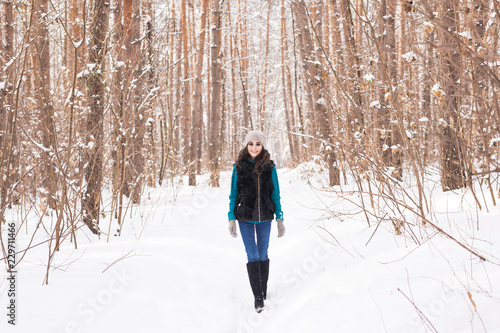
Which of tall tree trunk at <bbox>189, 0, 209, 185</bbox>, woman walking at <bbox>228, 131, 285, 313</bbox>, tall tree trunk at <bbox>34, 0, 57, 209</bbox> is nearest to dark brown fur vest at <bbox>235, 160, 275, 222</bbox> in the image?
woman walking at <bbox>228, 131, 285, 313</bbox>

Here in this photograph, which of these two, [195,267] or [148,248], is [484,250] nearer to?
[195,267]

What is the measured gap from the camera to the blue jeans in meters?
3.49

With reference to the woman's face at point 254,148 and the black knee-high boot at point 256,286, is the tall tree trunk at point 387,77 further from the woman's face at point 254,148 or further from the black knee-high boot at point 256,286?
the black knee-high boot at point 256,286

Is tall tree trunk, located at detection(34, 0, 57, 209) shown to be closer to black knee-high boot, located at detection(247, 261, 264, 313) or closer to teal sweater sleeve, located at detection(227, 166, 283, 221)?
teal sweater sleeve, located at detection(227, 166, 283, 221)

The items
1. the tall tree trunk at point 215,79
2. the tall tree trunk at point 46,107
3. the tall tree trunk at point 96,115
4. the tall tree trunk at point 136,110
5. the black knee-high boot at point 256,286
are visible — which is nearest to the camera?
the tall tree trunk at point 46,107

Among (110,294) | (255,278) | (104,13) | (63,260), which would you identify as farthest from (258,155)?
(104,13)

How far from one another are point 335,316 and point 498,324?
104 cm

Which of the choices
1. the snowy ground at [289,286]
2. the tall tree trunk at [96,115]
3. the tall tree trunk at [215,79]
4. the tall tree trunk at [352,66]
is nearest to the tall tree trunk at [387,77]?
the tall tree trunk at [352,66]

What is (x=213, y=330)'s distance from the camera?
287 cm

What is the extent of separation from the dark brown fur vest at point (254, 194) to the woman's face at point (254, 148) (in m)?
0.10

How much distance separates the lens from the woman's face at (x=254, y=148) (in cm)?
358

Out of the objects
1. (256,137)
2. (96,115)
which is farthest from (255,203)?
(96,115)

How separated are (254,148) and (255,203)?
57 cm

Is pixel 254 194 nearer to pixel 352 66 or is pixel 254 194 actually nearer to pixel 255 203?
pixel 255 203
